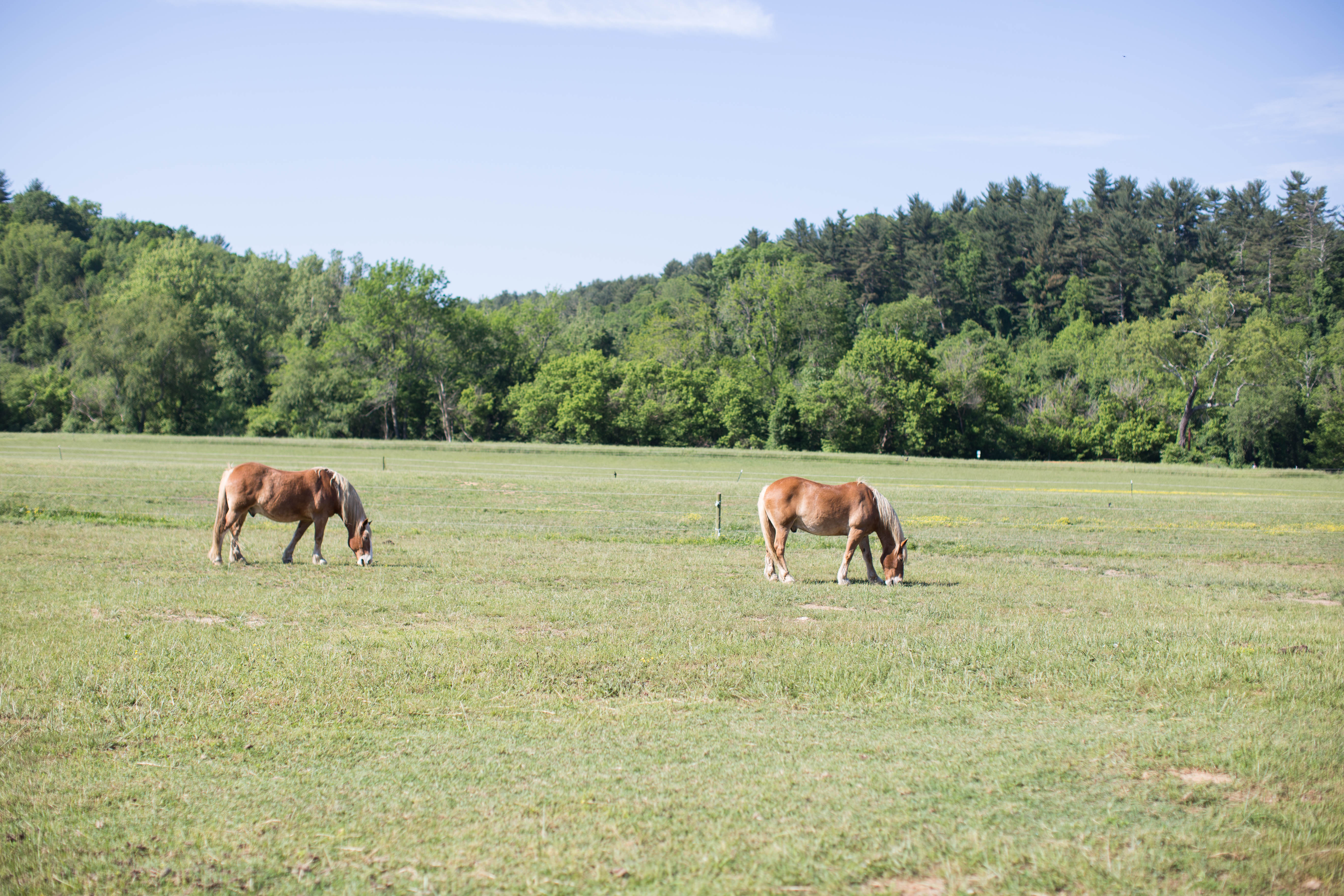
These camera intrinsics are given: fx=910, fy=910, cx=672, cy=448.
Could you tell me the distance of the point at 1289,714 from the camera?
334 inches

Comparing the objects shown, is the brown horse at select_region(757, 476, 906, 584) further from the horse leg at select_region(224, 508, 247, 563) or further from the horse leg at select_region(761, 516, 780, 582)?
the horse leg at select_region(224, 508, 247, 563)

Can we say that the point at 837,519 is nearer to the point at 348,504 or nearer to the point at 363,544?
the point at 363,544

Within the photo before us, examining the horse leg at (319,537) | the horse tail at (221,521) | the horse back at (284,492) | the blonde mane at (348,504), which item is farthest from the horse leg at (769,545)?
the horse tail at (221,521)

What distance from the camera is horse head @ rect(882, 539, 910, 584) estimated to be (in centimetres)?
1559

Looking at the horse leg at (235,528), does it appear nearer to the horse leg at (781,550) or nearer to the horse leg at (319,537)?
the horse leg at (319,537)

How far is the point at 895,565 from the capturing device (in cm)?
1564

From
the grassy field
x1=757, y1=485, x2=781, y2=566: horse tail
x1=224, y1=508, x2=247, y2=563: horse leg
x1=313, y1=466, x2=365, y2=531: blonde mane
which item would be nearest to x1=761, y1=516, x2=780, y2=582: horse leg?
x1=757, y1=485, x2=781, y2=566: horse tail

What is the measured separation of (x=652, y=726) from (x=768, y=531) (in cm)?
835

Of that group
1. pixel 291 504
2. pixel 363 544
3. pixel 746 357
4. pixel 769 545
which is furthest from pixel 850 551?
pixel 746 357

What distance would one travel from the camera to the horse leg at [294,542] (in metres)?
16.5

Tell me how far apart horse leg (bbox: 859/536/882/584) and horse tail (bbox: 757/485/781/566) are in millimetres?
1480

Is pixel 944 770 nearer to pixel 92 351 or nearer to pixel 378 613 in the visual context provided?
pixel 378 613

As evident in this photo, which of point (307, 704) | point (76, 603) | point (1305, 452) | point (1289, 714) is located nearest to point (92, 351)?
point (76, 603)

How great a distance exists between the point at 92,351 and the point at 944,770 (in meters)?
89.8
